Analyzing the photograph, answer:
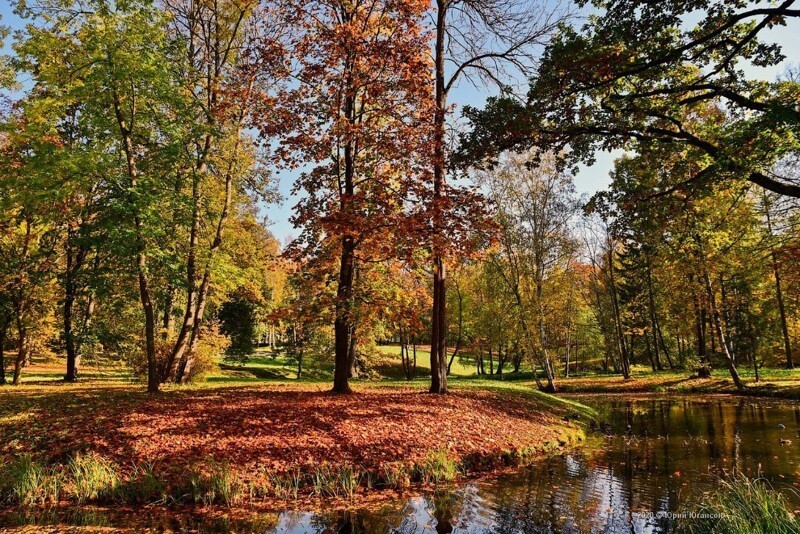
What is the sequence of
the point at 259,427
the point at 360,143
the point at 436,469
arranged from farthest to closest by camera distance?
the point at 360,143, the point at 259,427, the point at 436,469

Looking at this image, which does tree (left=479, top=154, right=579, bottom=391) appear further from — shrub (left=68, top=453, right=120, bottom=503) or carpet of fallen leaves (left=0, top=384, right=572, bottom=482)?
shrub (left=68, top=453, right=120, bottom=503)

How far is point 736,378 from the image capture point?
23.0 m

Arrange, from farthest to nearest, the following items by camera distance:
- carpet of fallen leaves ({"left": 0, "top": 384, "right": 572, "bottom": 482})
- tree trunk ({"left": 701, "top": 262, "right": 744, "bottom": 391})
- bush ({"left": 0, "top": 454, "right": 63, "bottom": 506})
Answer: tree trunk ({"left": 701, "top": 262, "right": 744, "bottom": 391}) → carpet of fallen leaves ({"left": 0, "top": 384, "right": 572, "bottom": 482}) → bush ({"left": 0, "top": 454, "right": 63, "bottom": 506})

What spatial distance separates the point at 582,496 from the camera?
24.5 ft

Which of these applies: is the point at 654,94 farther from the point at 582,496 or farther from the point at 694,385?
the point at 694,385

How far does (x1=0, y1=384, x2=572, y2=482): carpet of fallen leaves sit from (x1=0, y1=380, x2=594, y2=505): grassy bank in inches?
1.1

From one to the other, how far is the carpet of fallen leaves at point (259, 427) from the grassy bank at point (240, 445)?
28 mm

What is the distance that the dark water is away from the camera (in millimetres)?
6176

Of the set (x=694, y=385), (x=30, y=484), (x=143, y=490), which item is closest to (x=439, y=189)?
(x=143, y=490)

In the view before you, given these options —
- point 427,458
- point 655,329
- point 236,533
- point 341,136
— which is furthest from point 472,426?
point 655,329

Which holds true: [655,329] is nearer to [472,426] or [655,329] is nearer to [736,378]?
[736,378]

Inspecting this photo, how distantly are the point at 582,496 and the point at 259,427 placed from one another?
6216mm

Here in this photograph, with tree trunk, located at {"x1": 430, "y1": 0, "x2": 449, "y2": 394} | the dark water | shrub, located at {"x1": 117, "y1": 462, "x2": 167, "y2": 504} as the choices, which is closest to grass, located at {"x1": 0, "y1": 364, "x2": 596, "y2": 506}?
shrub, located at {"x1": 117, "y1": 462, "x2": 167, "y2": 504}

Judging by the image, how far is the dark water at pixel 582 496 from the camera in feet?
20.3
